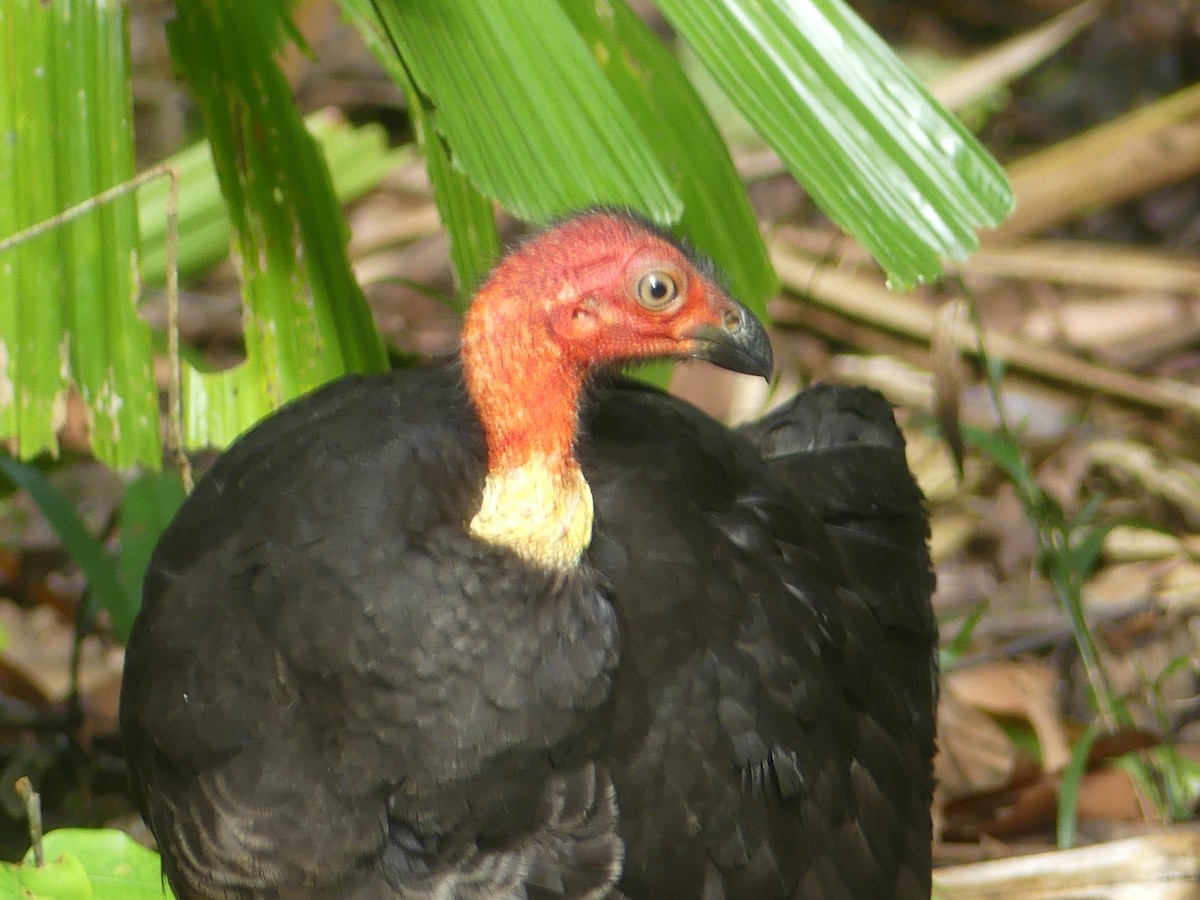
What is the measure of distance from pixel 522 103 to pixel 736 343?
1.43 ft

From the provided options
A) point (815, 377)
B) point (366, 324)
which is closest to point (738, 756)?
point (366, 324)

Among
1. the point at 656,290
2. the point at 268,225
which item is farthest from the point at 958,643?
the point at 268,225

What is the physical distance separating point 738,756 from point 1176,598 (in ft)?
5.89

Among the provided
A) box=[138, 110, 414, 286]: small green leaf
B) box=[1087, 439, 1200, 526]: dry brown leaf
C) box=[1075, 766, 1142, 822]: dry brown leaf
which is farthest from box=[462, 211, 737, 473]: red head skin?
box=[1087, 439, 1200, 526]: dry brown leaf

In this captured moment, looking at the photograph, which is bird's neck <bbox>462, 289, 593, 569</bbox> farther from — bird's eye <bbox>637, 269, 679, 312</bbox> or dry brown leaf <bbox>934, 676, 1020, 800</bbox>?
dry brown leaf <bbox>934, 676, 1020, 800</bbox>

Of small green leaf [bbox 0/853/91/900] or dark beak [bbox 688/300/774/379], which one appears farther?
dark beak [bbox 688/300/774/379]

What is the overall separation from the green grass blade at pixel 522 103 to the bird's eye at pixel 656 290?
20cm

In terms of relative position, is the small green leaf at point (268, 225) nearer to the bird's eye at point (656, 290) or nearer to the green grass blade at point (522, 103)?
the green grass blade at point (522, 103)

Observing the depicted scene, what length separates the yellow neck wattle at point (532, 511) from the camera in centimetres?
173

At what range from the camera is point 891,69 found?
6.29 ft

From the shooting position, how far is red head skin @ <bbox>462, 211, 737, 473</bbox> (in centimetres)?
169

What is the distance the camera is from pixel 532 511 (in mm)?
1731

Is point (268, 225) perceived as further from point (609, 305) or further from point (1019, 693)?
point (1019, 693)

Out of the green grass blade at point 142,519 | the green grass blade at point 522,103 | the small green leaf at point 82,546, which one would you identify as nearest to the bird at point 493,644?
the green grass blade at point 522,103
